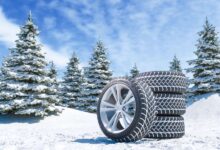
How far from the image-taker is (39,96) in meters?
20.0

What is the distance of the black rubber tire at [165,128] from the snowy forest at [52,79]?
1335cm

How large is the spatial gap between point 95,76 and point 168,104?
26.3 meters

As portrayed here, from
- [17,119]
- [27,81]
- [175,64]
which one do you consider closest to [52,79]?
[27,81]

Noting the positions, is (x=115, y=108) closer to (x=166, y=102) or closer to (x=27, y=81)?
(x=166, y=102)

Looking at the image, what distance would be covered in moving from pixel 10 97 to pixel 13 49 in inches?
160

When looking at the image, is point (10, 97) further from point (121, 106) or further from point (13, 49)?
point (121, 106)

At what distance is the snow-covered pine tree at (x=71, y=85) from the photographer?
37.7 metres

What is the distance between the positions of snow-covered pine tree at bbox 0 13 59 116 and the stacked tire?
42.1 ft

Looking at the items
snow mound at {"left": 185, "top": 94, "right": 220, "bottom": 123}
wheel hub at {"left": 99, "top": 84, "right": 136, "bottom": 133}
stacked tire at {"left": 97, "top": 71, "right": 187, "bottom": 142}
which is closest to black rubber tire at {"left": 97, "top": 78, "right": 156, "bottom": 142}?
stacked tire at {"left": 97, "top": 71, "right": 187, "bottom": 142}

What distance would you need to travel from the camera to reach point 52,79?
21234 millimetres

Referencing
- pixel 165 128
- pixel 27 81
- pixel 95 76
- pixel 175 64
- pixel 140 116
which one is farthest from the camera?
pixel 175 64

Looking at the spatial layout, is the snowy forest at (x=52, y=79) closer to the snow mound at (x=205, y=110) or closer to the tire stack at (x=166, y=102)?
the snow mound at (x=205, y=110)

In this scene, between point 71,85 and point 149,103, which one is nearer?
point 149,103

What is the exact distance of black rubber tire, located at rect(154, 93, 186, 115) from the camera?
7160mm
